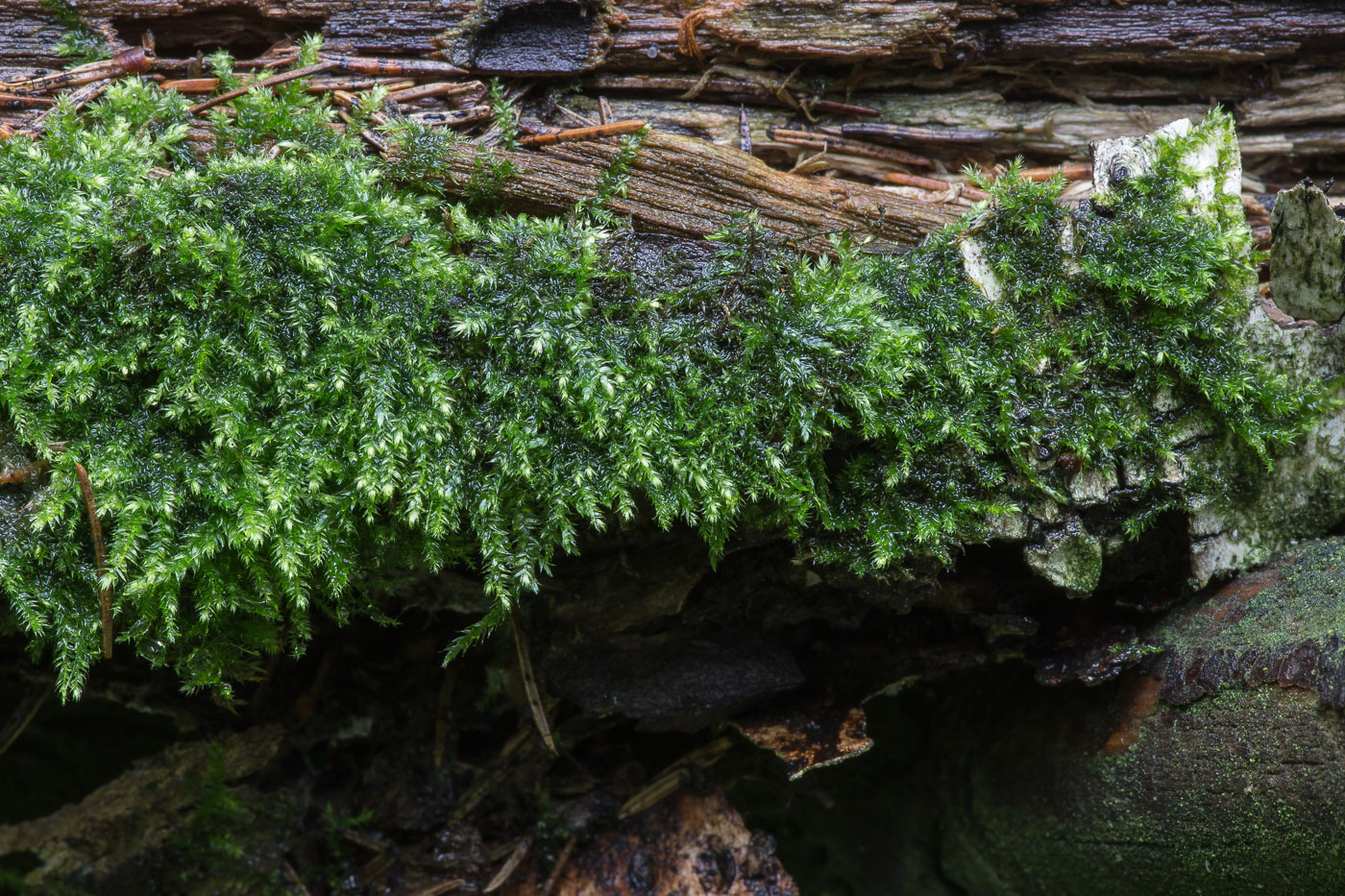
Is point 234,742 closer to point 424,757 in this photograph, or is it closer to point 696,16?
point 424,757

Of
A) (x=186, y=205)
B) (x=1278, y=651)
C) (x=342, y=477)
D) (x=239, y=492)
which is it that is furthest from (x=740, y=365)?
(x=1278, y=651)

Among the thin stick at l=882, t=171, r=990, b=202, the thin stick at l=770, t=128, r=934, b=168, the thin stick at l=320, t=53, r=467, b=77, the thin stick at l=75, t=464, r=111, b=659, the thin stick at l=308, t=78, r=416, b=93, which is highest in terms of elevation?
the thin stick at l=320, t=53, r=467, b=77

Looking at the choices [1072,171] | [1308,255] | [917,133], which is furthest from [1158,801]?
[917,133]

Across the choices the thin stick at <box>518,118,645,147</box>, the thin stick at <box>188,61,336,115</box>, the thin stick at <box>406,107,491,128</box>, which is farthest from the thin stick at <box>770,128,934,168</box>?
the thin stick at <box>188,61,336,115</box>

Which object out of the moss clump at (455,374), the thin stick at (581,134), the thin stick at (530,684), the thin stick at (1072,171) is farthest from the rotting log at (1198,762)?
the thin stick at (581,134)

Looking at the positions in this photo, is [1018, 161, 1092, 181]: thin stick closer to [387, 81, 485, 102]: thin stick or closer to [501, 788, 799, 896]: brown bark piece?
[387, 81, 485, 102]: thin stick

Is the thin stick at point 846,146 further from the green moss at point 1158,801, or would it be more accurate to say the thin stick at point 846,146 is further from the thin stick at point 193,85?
the green moss at point 1158,801

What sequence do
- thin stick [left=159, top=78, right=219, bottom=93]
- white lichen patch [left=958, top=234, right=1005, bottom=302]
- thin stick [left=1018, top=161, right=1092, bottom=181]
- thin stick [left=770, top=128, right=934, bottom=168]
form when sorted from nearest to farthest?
white lichen patch [left=958, top=234, right=1005, bottom=302] < thin stick [left=159, top=78, right=219, bottom=93] < thin stick [left=770, top=128, right=934, bottom=168] < thin stick [left=1018, top=161, right=1092, bottom=181]
